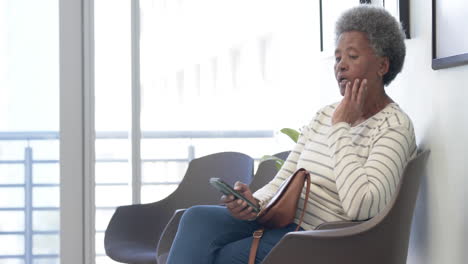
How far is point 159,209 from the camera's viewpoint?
323 centimetres

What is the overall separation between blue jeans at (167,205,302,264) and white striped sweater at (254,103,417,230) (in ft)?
0.44

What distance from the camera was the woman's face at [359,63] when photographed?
224cm

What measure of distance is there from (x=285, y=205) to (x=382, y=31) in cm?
63

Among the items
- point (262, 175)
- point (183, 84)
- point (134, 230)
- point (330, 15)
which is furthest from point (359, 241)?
point (183, 84)

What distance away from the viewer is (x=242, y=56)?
436 cm

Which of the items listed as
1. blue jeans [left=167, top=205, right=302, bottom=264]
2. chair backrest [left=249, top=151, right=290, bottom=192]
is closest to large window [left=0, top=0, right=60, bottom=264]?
chair backrest [left=249, top=151, right=290, bottom=192]

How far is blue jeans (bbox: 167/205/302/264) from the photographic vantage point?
2227 mm

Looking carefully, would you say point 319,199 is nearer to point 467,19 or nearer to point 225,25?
point 467,19

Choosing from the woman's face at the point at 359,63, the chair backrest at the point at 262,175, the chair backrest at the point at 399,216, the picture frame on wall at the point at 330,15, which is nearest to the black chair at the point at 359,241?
the chair backrest at the point at 399,216

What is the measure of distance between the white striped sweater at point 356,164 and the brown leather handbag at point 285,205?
0.24 ft

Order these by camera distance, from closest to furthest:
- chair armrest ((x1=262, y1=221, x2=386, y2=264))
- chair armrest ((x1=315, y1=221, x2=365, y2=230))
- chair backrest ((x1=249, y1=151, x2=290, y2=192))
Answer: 1. chair armrest ((x1=262, y1=221, x2=386, y2=264))
2. chair armrest ((x1=315, y1=221, x2=365, y2=230))
3. chair backrest ((x1=249, y1=151, x2=290, y2=192))

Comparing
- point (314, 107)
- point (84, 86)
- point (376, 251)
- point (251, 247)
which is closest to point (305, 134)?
point (251, 247)

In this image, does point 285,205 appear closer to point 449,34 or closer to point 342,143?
point 342,143

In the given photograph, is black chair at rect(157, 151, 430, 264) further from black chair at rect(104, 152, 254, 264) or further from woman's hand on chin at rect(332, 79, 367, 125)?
black chair at rect(104, 152, 254, 264)
